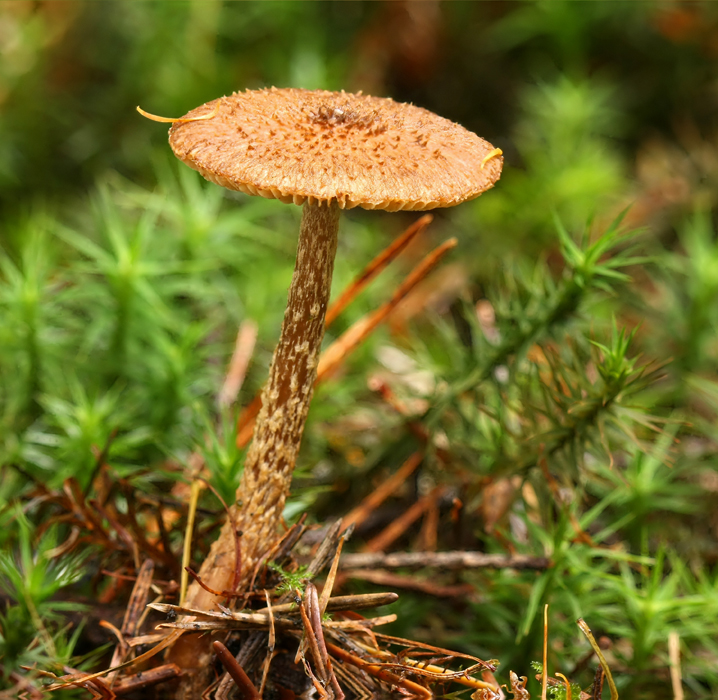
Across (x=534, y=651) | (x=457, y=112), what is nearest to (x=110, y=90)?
(x=457, y=112)

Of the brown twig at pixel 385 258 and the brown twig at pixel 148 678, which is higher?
the brown twig at pixel 385 258

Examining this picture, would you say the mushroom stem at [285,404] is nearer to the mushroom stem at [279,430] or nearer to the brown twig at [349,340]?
the mushroom stem at [279,430]

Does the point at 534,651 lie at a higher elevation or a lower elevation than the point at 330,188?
lower

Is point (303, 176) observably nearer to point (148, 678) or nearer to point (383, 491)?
point (148, 678)

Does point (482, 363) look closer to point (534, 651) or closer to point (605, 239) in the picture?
point (605, 239)

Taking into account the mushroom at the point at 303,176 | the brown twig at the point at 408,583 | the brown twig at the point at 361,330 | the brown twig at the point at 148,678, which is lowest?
the brown twig at the point at 408,583

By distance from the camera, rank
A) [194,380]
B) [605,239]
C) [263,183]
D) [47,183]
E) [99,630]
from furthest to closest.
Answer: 1. [47,183]
2. [194,380]
3. [605,239]
4. [99,630]
5. [263,183]

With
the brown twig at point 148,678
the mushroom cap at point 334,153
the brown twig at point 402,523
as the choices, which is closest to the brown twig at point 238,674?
the brown twig at point 148,678

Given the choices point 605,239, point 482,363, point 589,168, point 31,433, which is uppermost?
point 605,239

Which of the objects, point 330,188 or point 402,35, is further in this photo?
point 402,35

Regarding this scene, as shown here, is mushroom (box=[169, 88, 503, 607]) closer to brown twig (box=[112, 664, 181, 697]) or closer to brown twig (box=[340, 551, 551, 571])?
brown twig (box=[112, 664, 181, 697])
